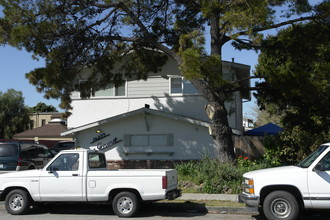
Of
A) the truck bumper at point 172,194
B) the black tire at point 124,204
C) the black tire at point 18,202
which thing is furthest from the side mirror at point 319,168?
the black tire at point 18,202

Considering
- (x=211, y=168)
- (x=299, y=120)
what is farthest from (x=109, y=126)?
(x=299, y=120)

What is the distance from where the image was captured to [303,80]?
12.5 meters

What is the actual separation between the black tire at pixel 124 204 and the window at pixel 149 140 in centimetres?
966

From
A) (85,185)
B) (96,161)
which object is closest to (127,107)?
(96,161)

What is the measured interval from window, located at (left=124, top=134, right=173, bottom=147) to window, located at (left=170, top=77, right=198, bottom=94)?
2477mm

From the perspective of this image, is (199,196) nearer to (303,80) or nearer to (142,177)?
(142,177)

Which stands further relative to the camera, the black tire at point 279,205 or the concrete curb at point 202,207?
the concrete curb at point 202,207

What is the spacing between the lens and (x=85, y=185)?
9.80 meters

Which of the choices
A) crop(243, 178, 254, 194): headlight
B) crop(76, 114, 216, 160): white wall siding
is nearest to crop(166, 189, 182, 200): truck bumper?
crop(243, 178, 254, 194): headlight

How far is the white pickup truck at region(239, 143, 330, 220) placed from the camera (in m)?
8.42

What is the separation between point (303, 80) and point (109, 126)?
10.6 metres

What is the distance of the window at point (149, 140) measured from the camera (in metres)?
19.3

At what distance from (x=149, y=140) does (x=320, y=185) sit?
39.0 feet

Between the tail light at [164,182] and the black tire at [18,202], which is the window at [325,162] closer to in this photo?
the tail light at [164,182]
